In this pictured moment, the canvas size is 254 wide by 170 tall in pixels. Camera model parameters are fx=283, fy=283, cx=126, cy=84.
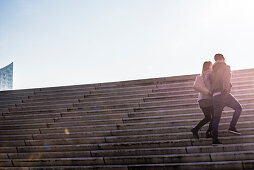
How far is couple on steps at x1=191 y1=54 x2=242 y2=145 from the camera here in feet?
15.8

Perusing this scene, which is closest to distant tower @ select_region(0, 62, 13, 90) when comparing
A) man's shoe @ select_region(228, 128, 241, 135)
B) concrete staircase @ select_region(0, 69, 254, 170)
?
concrete staircase @ select_region(0, 69, 254, 170)

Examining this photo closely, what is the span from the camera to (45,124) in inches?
279

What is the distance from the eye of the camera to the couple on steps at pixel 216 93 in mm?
4828

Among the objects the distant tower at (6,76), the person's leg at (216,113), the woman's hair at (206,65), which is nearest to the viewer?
the person's leg at (216,113)

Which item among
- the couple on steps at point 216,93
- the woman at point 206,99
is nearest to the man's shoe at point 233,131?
the couple on steps at point 216,93

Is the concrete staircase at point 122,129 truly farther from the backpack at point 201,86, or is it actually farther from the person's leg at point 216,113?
the backpack at point 201,86

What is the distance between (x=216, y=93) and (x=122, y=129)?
2348 mm

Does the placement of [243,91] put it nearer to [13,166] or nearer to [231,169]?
[231,169]

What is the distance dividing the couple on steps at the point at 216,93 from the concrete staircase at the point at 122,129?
1.37 ft

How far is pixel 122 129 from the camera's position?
6.32m

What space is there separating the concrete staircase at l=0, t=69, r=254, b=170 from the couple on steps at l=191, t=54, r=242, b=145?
1.37 feet

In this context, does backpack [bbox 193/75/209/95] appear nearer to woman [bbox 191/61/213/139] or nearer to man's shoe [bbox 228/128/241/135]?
woman [bbox 191/61/213/139]

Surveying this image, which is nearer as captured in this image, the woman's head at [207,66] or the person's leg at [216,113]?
the person's leg at [216,113]

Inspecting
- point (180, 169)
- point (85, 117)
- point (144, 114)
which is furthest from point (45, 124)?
point (180, 169)
